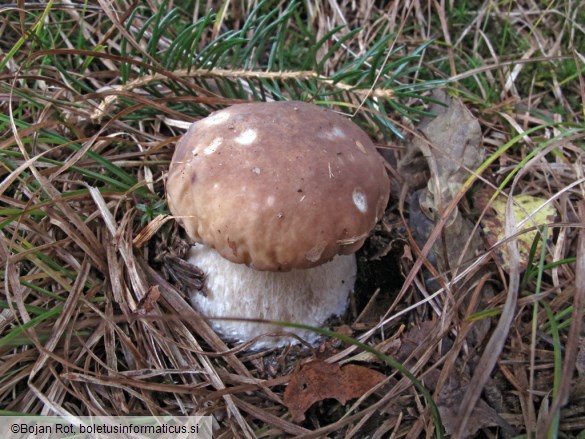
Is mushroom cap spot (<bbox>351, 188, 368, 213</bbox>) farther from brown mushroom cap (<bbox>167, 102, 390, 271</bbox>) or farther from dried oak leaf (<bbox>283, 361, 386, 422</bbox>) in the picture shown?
dried oak leaf (<bbox>283, 361, 386, 422</bbox>)

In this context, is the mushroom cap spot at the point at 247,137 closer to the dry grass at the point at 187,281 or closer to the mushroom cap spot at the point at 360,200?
the mushroom cap spot at the point at 360,200

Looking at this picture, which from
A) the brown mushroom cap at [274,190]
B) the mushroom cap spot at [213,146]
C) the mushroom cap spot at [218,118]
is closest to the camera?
the brown mushroom cap at [274,190]

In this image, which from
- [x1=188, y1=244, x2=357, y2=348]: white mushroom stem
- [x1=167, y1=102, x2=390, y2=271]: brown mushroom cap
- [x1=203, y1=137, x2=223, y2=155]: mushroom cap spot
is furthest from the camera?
[x1=188, y1=244, x2=357, y2=348]: white mushroom stem

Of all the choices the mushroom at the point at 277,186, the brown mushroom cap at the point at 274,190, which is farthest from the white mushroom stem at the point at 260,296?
the brown mushroom cap at the point at 274,190

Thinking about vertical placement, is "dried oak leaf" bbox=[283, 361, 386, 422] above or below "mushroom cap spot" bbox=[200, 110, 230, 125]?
below

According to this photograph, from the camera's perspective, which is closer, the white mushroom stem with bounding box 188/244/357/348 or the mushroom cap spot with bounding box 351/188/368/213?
the mushroom cap spot with bounding box 351/188/368/213

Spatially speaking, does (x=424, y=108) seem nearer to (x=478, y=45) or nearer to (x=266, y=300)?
(x=478, y=45)

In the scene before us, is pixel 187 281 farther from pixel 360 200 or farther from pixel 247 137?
pixel 360 200

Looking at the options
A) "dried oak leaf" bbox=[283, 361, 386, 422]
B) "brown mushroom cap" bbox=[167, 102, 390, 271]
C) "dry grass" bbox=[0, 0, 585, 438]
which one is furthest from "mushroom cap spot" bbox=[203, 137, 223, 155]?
"dried oak leaf" bbox=[283, 361, 386, 422]
